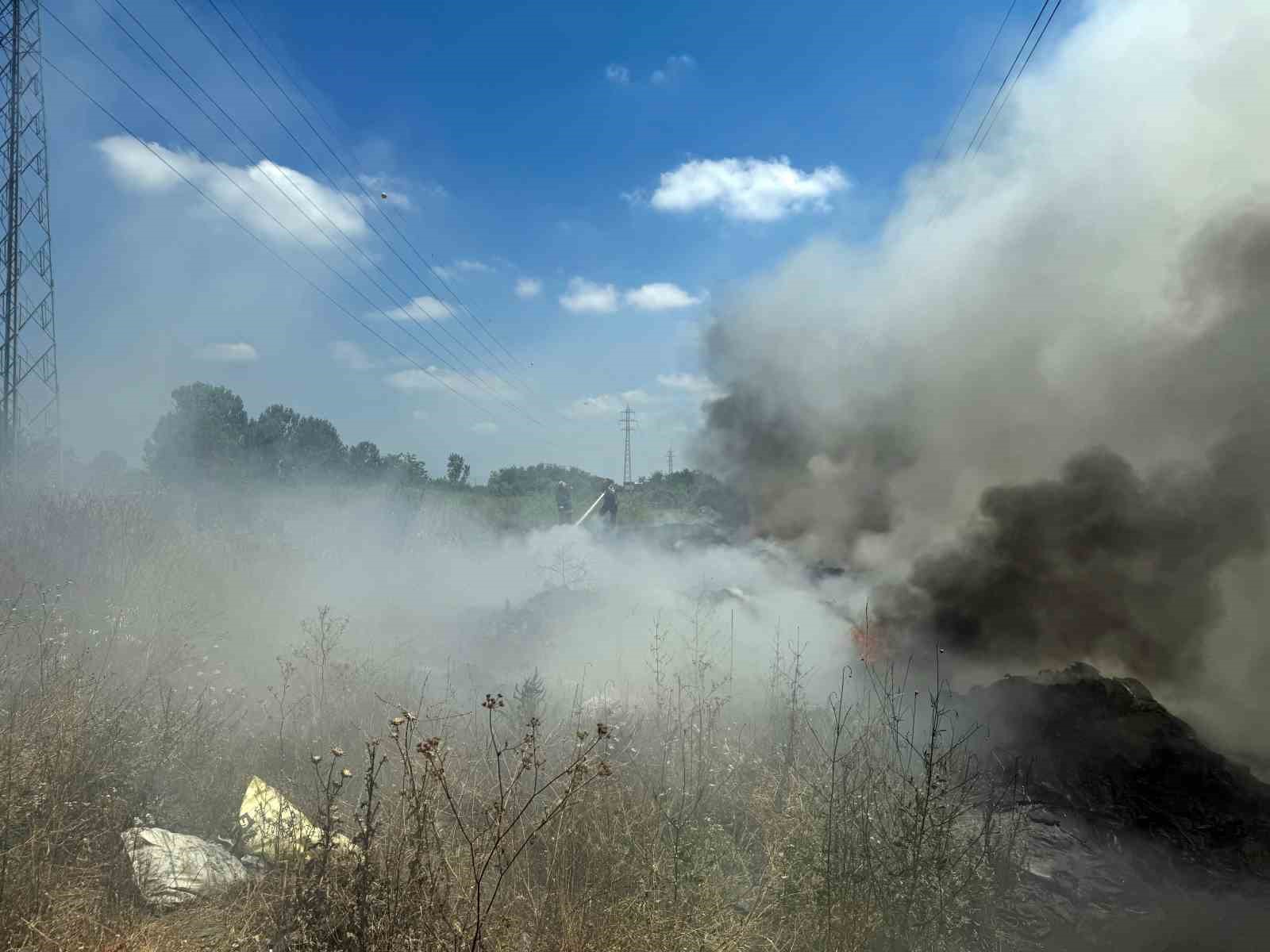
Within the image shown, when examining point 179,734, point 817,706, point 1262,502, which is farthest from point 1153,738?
point 179,734

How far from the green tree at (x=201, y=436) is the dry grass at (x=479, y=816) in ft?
40.1

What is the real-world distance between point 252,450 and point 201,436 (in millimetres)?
3558

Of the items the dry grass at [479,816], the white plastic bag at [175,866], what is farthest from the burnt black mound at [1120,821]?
the white plastic bag at [175,866]

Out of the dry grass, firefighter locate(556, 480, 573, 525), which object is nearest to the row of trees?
firefighter locate(556, 480, 573, 525)

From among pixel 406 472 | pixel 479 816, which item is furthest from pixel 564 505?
pixel 479 816

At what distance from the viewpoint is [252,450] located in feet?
78.9

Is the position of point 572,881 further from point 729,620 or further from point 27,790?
Result: point 729,620

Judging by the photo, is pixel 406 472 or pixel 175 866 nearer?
pixel 175 866

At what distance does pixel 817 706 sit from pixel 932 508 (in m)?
8.75

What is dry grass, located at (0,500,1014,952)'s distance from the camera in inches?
154

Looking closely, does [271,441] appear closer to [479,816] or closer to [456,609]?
[456,609]

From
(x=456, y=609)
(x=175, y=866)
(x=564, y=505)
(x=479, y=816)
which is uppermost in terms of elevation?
(x=564, y=505)

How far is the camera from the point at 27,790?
15.3 feet

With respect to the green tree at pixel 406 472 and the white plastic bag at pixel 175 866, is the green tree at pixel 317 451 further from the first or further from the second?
the white plastic bag at pixel 175 866
